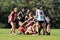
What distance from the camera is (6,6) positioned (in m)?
41.3

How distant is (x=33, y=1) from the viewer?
42.6m

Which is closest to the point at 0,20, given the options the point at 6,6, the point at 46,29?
the point at 6,6

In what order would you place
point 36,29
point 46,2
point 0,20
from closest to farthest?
point 36,29 → point 0,20 → point 46,2

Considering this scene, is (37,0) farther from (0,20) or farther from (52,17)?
(0,20)

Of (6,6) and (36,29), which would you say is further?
(6,6)

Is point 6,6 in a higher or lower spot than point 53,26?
higher

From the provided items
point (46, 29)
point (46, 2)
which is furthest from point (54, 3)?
point (46, 29)

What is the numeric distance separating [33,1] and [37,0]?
2.41 ft

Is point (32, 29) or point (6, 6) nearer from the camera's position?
point (32, 29)

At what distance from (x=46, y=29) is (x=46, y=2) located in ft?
63.5

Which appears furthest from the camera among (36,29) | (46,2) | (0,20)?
(46,2)

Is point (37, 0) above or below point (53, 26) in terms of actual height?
above

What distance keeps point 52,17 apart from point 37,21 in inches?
754

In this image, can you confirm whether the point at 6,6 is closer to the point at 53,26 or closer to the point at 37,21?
the point at 53,26
